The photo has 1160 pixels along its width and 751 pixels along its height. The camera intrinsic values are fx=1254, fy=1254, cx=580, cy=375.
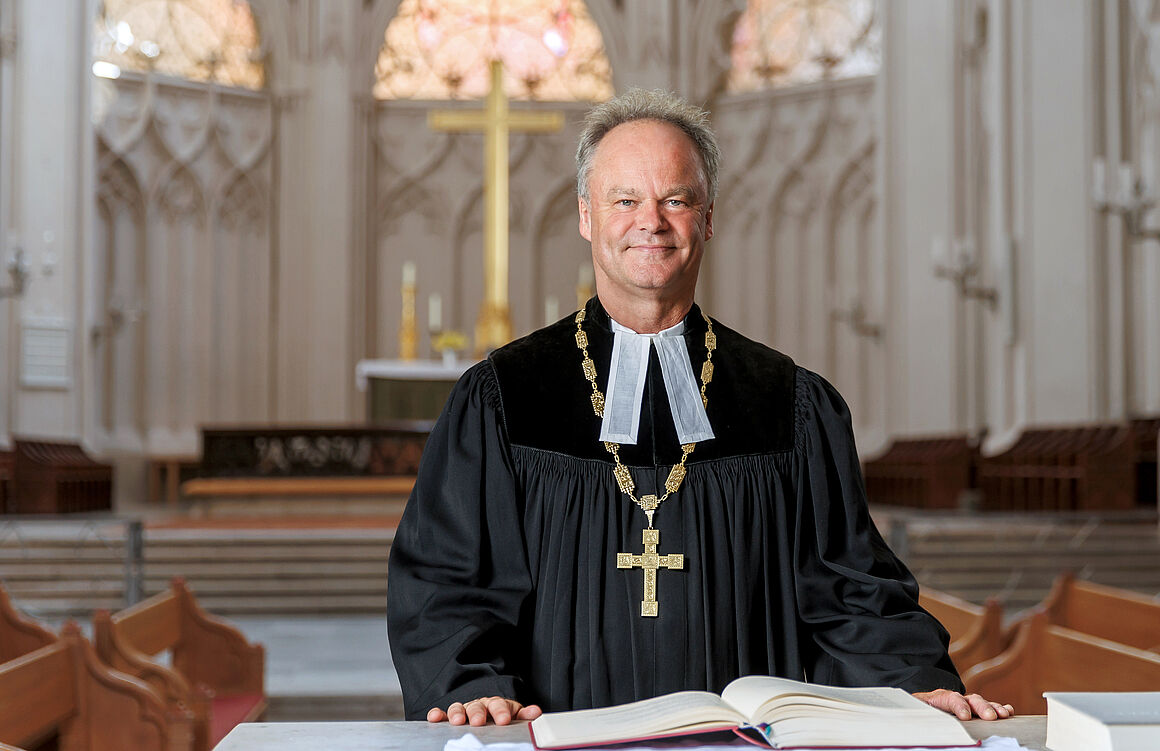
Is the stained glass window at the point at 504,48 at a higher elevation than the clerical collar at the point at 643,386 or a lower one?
higher

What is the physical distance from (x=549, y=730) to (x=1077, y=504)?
31.4ft

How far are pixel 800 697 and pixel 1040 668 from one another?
2485 mm

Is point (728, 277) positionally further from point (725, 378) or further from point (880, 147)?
point (725, 378)

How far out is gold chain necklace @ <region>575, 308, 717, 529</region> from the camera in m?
2.16

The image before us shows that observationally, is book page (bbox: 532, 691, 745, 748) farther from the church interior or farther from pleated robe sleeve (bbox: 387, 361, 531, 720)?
the church interior

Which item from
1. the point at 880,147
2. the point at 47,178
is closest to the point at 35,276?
the point at 47,178

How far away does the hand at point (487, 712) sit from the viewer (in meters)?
1.77

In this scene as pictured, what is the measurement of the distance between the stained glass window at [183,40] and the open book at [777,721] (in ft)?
49.7

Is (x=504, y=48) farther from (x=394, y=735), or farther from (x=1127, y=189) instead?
(x=394, y=735)

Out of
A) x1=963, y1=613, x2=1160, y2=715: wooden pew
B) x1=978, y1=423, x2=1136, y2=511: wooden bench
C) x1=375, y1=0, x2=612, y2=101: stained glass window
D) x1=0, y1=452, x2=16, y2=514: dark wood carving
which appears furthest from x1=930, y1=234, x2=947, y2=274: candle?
x1=963, y1=613, x2=1160, y2=715: wooden pew

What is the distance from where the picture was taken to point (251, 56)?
16.2m

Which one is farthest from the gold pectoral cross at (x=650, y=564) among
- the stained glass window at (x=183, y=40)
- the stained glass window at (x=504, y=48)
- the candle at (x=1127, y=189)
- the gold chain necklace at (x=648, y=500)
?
the stained glass window at (x=504, y=48)

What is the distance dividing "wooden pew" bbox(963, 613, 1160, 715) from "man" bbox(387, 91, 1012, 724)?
157 centimetres

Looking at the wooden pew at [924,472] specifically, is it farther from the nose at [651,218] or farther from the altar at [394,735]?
the altar at [394,735]
